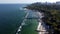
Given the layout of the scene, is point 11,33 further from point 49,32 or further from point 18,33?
point 49,32

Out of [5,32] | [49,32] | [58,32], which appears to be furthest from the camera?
[5,32]

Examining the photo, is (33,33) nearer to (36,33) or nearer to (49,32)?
(36,33)

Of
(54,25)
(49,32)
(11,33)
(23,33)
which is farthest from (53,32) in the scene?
(11,33)

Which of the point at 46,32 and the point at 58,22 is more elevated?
the point at 58,22

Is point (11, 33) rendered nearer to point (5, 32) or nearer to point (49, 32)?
point (5, 32)

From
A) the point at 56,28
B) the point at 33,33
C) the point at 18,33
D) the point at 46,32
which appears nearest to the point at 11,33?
the point at 18,33

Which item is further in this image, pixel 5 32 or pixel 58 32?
pixel 5 32

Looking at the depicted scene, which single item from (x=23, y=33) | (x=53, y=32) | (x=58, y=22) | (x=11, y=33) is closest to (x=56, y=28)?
(x=53, y=32)

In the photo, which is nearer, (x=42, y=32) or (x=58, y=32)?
(x=58, y=32)

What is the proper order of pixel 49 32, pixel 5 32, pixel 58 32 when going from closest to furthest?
pixel 58 32 < pixel 49 32 < pixel 5 32
